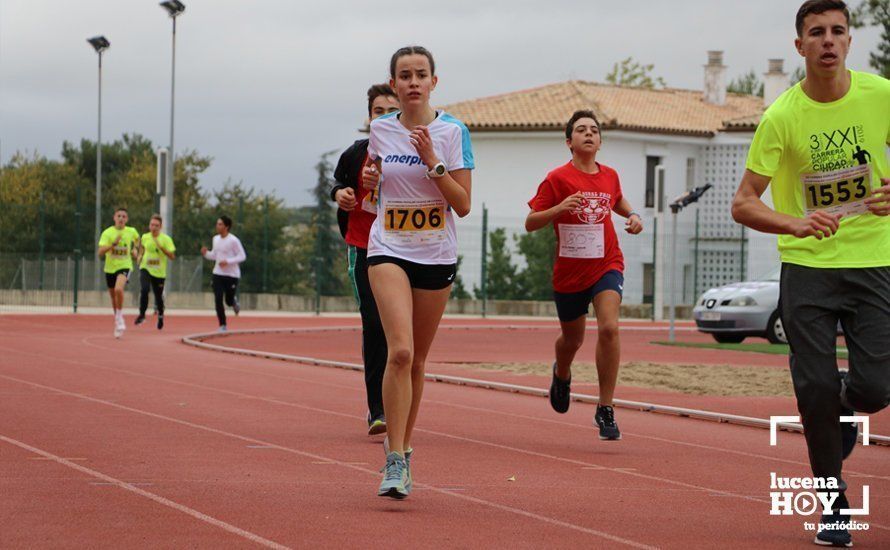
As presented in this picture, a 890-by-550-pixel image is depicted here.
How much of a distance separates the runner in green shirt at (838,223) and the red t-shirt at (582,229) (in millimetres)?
4130

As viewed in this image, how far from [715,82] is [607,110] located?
8.56m

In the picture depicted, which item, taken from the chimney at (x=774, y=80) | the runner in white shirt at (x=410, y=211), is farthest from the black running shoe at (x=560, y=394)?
the chimney at (x=774, y=80)

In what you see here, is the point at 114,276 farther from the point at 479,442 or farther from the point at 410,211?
the point at 410,211

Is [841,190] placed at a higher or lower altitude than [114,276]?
higher

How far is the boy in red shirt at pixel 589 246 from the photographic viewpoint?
35.5 feet

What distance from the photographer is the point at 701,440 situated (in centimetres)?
1110

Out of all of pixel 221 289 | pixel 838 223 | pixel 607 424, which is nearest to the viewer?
pixel 838 223

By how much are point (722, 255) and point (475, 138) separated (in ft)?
60.1

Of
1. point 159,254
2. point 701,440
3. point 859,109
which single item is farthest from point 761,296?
point 859,109

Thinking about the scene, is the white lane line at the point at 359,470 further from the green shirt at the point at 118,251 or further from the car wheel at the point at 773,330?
the car wheel at the point at 773,330

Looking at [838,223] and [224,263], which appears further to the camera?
[224,263]

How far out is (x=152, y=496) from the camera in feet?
25.0

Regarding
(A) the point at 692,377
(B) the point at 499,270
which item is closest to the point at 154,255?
(A) the point at 692,377

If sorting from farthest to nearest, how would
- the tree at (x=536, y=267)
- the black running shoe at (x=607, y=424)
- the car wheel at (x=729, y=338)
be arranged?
the tree at (x=536, y=267)
the car wheel at (x=729, y=338)
the black running shoe at (x=607, y=424)
